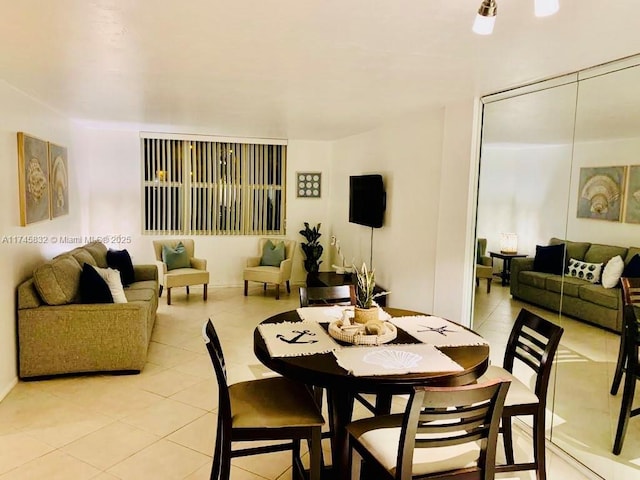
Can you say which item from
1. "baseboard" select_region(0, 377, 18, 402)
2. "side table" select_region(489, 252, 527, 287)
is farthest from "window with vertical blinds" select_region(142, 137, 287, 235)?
"side table" select_region(489, 252, 527, 287)

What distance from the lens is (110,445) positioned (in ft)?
9.41

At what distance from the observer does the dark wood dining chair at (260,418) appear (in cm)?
208

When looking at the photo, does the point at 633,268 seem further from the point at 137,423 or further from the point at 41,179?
the point at 41,179

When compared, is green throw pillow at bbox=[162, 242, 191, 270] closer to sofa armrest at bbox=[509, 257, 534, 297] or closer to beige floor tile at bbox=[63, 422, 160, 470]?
beige floor tile at bbox=[63, 422, 160, 470]

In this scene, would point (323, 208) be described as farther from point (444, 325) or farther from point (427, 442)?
point (427, 442)

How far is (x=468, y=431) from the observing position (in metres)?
1.79

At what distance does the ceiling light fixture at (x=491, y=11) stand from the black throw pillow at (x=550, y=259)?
1787 mm

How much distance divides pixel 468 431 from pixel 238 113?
3.99 metres

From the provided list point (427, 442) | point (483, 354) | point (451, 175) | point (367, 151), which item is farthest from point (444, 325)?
point (367, 151)

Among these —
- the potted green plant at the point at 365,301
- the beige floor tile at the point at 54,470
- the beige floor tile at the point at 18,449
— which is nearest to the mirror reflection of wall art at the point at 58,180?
the beige floor tile at the point at 18,449

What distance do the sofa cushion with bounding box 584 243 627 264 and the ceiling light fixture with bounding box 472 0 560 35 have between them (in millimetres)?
1560

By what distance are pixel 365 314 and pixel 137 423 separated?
1.80 metres

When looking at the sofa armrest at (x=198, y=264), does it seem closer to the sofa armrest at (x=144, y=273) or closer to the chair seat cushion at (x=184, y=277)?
the chair seat cushion at (x=184, y=277)

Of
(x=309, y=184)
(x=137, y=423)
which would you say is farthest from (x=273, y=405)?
(x=309, y=184)
